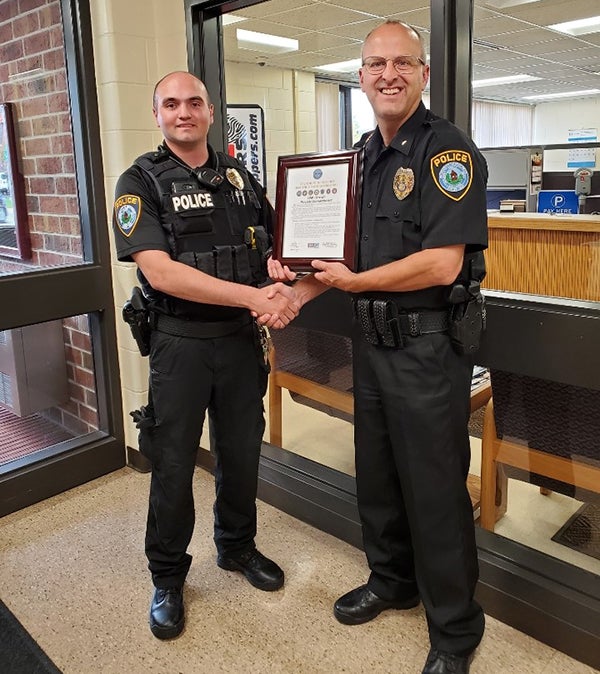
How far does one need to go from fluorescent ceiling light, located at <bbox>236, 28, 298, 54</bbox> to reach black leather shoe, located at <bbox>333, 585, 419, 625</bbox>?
17.1 ft

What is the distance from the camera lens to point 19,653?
1823 mm

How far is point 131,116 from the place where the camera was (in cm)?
255

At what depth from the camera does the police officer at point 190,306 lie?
5.76ft

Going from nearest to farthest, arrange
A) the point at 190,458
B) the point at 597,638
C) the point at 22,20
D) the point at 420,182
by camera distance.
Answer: the point at 420,182 < the point at 597,638 < the point at 190,458 < the point at 22,20

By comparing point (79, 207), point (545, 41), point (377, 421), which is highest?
point (545, 41)

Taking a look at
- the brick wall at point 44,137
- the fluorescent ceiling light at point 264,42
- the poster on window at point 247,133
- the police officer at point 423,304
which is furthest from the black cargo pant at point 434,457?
the fluorescent ceiling light at point 264,42

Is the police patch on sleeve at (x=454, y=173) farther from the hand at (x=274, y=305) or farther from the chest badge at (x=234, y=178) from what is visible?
the chest badge at (x=234, y=178)

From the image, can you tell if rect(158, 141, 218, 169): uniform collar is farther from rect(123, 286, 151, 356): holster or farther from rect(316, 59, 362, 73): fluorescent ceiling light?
rect(316, 59, 362, 73): fluorescent ceiling light

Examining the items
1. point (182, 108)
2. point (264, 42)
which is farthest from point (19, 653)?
point (264, 42)

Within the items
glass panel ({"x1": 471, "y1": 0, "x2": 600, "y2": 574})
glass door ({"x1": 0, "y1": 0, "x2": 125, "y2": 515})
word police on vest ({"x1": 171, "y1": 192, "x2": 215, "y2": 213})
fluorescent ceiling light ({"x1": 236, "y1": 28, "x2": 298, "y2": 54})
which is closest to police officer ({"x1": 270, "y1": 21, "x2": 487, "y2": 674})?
word police on vest ({"x1": 171, "y1": 192, "x2": 215, "y2": 213})

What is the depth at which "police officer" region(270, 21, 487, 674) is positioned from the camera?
59.1 inches

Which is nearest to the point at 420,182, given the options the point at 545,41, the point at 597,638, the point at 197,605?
the point at 597,638

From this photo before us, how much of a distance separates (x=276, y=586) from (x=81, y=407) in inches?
53.8

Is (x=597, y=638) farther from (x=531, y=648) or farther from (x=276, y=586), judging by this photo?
(x=276, y=586)
